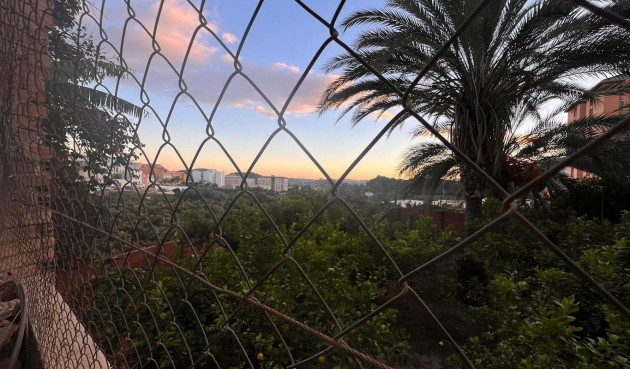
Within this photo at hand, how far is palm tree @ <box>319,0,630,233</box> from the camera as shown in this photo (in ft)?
13.3

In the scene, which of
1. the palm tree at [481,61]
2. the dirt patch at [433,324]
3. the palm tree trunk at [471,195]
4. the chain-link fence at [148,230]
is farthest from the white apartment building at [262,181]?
the palm tree trunk at [471,195]

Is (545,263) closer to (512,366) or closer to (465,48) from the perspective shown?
(512,366)

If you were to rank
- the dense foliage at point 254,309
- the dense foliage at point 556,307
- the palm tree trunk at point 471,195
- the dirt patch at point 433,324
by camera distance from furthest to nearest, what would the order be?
the palm tree trunk at point 471,195 → the dirt patch at point 433,324 → the dense foliage at point 254,309 → the dense foliage at point 556,307

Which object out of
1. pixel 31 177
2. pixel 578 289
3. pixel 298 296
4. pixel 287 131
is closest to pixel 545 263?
pixel 578 289

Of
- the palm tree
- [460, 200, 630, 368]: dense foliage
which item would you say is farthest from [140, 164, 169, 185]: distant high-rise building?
the palm tree

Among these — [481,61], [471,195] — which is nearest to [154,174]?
[481,61]

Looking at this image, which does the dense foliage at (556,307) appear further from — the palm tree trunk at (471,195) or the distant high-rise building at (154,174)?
the palm tree trunk at (471,195)

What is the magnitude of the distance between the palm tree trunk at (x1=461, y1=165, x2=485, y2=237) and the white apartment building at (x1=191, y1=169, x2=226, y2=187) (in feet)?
16.6

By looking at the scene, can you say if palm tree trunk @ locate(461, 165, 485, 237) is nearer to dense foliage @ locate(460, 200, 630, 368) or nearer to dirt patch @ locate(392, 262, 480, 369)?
dirt patch @ locate(392, 262, 480, 369)

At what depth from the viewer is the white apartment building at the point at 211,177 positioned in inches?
35.6

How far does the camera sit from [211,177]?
3.40 ft

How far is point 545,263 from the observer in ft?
11.3

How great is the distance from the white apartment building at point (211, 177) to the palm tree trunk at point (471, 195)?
16.6 feet

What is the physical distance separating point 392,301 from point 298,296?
2266 mm
